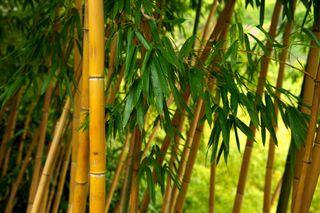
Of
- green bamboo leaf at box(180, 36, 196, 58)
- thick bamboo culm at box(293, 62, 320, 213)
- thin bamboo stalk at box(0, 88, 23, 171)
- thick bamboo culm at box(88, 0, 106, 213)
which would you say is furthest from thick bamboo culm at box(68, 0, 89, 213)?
thin bamboo stalk at box(0, 88, 23, 171)

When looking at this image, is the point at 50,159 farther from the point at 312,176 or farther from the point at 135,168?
the point at 312,176

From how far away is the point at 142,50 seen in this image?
1.18m

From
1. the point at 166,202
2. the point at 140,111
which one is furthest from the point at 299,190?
the point at 166,202

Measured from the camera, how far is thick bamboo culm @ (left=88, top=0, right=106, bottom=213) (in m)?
1.00

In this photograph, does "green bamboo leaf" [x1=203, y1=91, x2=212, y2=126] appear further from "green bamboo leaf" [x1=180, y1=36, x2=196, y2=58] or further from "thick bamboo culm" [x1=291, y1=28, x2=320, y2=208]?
"thick bamboo culm" [x1=291, y1=28, x2=320, y2=208]

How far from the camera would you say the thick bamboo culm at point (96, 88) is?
1.00 meters

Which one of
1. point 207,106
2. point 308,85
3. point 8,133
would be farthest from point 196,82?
point 8,133

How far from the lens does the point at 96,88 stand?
1.01 meters

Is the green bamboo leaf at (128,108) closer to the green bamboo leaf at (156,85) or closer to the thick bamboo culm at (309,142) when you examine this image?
the green bamboo leaf at (156,85)

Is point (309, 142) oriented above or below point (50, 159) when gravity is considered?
above

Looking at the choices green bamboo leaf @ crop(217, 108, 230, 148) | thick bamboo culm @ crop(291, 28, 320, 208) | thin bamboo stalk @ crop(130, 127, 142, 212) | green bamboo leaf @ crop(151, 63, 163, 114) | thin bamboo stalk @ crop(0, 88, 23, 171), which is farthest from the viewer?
thin bamboo stalk @ crop(0, 88, 23, 171)

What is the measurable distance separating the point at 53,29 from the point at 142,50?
45 centimetres

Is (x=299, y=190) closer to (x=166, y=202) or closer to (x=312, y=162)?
(x=312, y=162)

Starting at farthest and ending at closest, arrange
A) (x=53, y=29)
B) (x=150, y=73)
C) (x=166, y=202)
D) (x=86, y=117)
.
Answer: (x=166, y=202) → (x=53, y=29) → (x=86, y=117) → (x=150, y=73)
